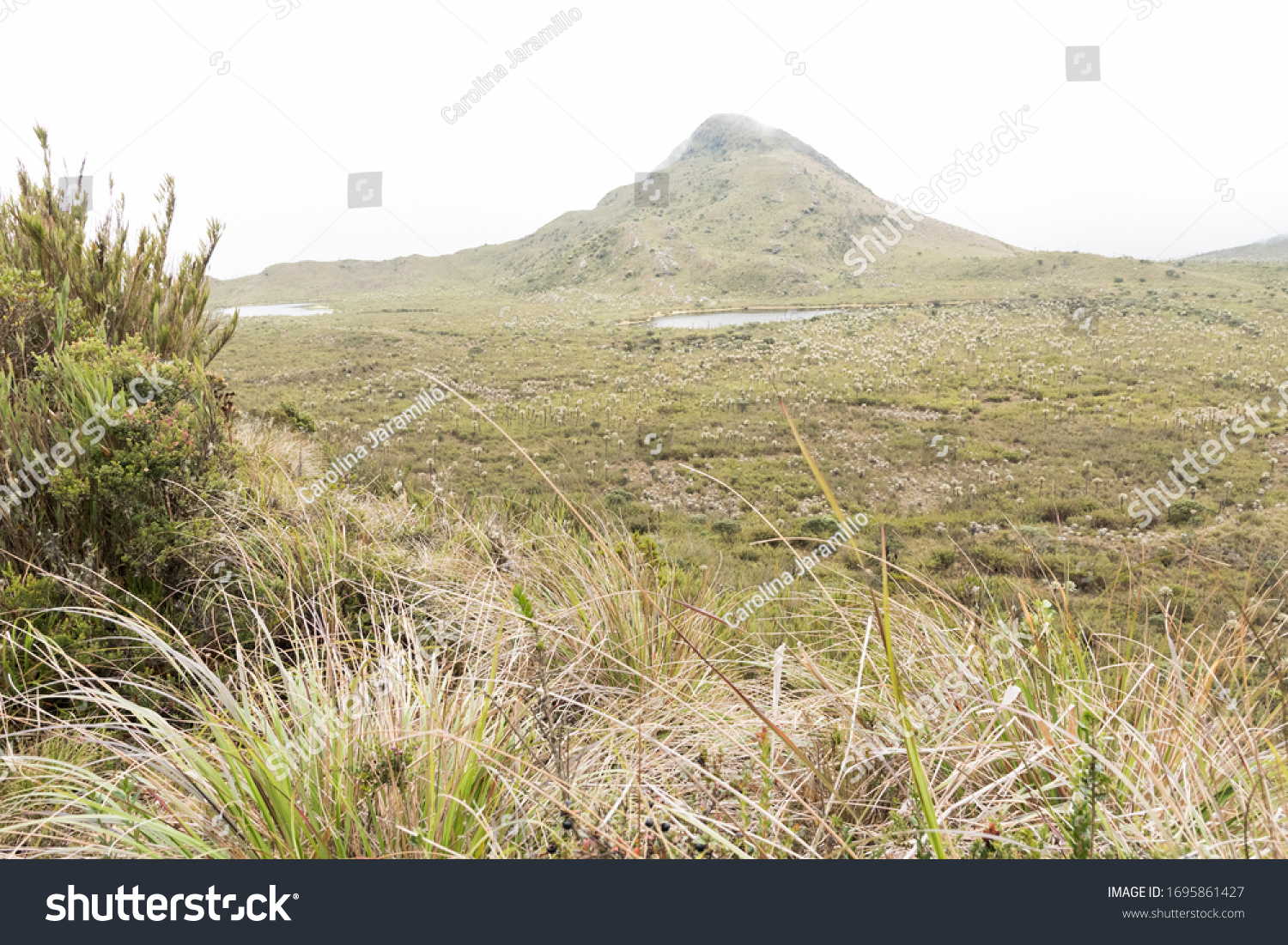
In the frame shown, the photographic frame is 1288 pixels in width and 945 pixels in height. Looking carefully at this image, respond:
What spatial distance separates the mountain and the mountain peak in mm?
6484

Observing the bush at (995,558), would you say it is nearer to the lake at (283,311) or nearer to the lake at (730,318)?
the lake at (730,318)

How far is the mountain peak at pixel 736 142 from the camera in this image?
140375 mm

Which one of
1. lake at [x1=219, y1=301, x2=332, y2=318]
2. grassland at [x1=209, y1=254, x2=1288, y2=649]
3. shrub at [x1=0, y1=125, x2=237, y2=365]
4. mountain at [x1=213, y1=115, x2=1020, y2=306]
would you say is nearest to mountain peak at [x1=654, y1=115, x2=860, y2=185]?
mountain at [x1=213, y1=115, x2=1020, y2=306]

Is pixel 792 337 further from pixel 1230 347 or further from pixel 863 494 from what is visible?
pixel 863 494

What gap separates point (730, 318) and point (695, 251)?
129 feet

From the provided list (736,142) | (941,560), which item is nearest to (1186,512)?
(941,560)

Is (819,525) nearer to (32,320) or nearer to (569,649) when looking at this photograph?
(569,649)

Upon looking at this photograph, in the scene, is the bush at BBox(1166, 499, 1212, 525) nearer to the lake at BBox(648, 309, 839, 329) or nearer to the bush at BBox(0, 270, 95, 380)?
the bush at BBox(0, 270, 95, 380)

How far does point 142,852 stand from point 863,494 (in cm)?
1007

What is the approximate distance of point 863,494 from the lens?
1033 cm

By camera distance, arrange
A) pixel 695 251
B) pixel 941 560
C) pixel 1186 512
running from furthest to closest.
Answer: pixel 695 251 → pixel 1186 512 → pixel 941 560

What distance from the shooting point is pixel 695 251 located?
79750mm
